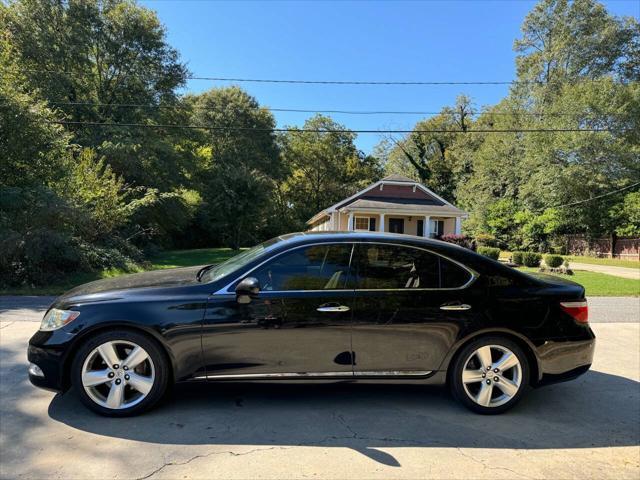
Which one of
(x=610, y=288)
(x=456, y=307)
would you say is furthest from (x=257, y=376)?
(x=610, y=288)

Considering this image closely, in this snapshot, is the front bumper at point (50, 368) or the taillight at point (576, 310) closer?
the front bumper at point (50, 368)

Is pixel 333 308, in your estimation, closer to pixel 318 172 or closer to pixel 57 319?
pixel 57 319

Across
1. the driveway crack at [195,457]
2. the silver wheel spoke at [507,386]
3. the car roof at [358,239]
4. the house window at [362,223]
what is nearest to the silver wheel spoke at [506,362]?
the silver wheel spoke at [507,386]

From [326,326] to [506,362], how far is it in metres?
1.64

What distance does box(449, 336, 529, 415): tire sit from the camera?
3.72m

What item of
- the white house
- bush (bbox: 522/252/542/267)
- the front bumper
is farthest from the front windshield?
the white house

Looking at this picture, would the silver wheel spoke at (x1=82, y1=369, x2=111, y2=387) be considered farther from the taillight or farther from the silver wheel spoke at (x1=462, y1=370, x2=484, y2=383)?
the taillight

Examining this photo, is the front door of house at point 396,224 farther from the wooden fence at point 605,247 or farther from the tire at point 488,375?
the tire at point 488,375

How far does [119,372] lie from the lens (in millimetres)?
3432

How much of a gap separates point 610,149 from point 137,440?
129ft

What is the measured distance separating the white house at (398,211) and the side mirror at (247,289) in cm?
2687

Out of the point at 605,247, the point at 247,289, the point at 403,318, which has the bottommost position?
the point at 403,318

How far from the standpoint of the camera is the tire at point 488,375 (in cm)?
372

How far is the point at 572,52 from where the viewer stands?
130ft
